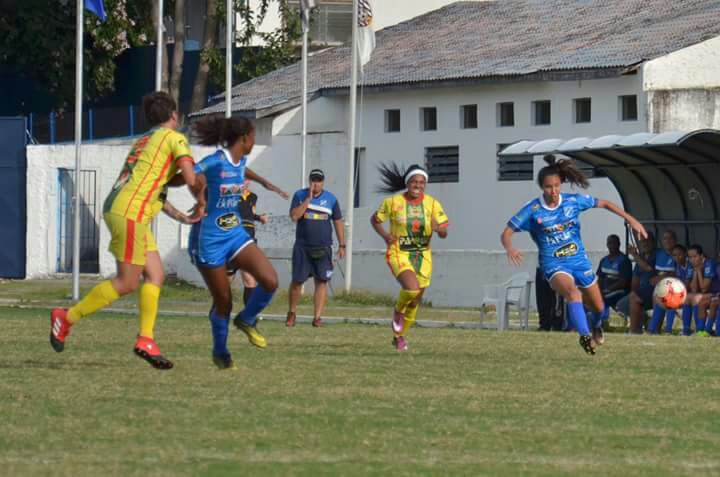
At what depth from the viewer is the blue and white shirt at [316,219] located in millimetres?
23594

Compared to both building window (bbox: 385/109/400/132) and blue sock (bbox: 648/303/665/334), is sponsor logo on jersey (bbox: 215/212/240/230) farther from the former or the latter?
building window (bbox: 385/109/400/132)

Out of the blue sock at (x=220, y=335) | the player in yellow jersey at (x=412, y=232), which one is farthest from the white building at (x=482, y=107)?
the blue sock at (x=220, y=335)

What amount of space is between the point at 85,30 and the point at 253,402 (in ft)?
139

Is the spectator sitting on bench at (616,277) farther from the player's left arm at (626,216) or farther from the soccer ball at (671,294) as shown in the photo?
the player's left arm at (626,216)

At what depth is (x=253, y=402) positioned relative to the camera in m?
11.1

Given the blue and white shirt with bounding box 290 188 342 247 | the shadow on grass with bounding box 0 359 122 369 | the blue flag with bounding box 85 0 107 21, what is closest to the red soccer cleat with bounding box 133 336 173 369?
the shadow on grass with bounding box 0 359 122 369

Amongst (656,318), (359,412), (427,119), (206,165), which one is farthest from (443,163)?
(359,412)

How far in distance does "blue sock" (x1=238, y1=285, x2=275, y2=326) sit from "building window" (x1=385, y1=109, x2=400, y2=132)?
30853 mm

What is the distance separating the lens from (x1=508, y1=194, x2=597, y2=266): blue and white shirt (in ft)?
54.7

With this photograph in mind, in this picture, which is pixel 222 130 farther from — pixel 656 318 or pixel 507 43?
pixel 507 43

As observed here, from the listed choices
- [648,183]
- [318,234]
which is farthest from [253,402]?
[648,183]

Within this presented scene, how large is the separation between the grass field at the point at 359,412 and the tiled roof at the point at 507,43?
968 inches

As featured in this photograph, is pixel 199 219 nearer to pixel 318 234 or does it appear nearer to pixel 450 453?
pixel 450 453

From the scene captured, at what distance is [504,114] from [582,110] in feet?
8.47
